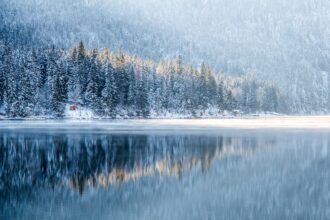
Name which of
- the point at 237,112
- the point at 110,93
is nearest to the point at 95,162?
the point at 110,93

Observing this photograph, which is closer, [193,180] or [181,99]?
[193,180]

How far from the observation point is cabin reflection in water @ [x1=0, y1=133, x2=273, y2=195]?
18844 millimetres

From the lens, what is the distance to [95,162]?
24562 mm

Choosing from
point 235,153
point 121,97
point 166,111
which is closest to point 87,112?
point 121,97

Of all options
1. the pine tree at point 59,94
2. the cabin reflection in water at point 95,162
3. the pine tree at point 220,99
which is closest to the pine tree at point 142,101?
the pine tree at point 59,94

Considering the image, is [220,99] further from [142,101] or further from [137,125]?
[137,125]

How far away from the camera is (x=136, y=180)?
19.1 m

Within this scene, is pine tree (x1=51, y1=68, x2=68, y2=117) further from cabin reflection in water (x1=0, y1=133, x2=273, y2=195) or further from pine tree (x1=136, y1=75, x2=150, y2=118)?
cabin reflection in water (x1=0, y1=133, x2=273, y2=195)

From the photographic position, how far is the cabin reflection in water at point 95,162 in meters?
18.8

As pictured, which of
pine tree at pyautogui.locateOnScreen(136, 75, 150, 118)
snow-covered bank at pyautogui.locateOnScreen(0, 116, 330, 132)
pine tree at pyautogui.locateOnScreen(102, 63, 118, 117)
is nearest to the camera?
snow-covered bank at pyautogui.locateOnScreen(0, 116, 330, 132)

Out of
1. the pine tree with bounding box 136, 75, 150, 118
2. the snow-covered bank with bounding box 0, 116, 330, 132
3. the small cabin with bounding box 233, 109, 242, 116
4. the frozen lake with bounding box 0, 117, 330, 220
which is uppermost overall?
the pine tree with bounding box 136, 75, 150, 118

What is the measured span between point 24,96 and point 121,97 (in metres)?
24.5

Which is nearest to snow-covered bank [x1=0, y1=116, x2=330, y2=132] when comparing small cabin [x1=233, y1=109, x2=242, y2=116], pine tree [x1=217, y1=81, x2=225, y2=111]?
pine tree [x1=217, y1=81, x2=225, y2=111]

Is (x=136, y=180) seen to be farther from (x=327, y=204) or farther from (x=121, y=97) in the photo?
(x=121, y=97)
